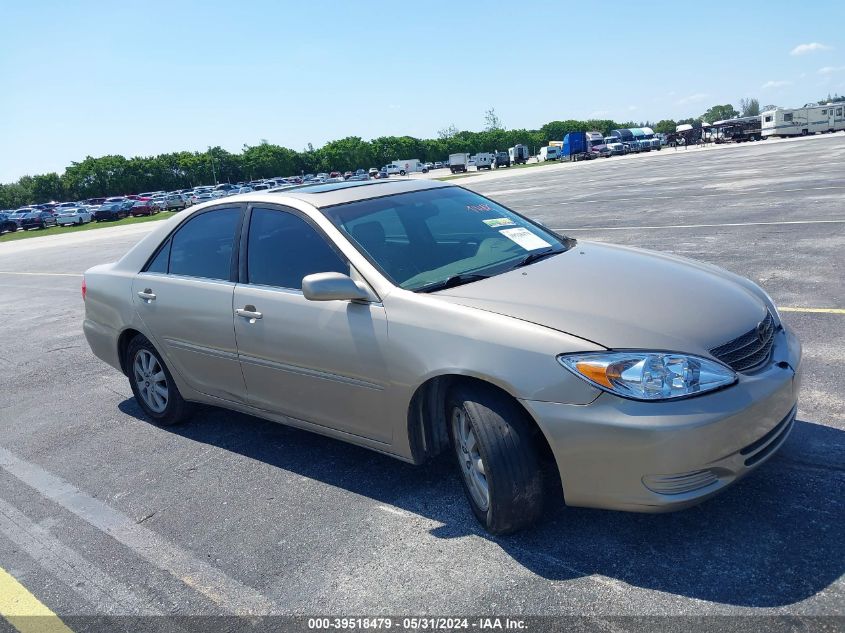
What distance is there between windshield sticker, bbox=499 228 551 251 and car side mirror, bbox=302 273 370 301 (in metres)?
1.10

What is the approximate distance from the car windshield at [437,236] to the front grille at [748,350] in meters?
1.18

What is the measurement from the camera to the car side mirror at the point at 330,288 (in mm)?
3400

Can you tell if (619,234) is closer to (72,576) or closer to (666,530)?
(666,530)

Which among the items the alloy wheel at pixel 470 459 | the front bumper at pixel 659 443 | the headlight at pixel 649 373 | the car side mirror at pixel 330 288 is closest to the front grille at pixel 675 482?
the front bumper at pixel 659 443

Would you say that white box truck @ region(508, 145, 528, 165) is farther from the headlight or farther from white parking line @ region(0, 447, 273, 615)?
the headlight

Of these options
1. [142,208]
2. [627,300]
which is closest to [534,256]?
[627,300]

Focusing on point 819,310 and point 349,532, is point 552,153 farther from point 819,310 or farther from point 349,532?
point 349,532

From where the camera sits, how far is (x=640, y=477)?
2691 millimetres

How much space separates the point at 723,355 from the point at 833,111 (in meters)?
71.9

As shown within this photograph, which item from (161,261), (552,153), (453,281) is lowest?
(552,153)

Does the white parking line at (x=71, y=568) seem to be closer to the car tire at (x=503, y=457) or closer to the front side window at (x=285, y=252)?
the car tire at (x=503, y=457)

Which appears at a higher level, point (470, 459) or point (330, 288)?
point (330, 288)

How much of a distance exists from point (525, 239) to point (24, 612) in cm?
310

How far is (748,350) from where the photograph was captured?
2979 millimetres
